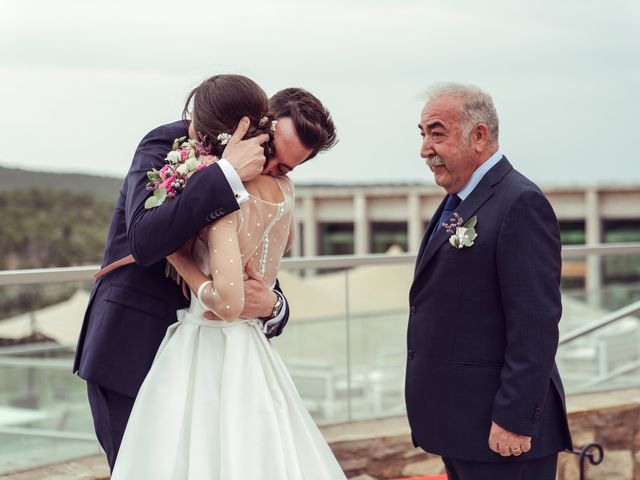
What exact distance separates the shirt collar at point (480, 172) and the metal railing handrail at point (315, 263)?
1.59m

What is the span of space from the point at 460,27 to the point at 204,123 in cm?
6901

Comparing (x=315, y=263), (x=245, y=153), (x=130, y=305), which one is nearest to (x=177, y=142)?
(x=245, y=153)

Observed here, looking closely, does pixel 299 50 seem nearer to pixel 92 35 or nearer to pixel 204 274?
pixel 92 35

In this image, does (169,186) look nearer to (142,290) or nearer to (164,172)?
(164,172)

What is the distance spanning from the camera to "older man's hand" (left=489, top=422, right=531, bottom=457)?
237 cm

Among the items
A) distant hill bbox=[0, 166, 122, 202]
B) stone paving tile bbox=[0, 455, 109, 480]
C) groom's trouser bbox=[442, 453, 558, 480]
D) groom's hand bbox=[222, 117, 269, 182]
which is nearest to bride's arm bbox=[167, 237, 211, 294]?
groom's hand bbox=[222, 117, 269, 182]

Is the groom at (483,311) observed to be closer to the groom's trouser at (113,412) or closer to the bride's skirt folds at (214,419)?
the bride's skirt folds at (214,419)

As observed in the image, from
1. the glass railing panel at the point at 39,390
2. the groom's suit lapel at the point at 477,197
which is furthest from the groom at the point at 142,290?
the glass railing panel at the point at 39,390

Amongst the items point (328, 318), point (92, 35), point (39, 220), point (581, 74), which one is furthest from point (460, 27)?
point (328, 318)

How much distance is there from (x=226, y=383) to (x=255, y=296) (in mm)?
211

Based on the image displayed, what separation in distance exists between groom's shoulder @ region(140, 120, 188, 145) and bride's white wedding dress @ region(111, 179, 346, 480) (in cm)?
26

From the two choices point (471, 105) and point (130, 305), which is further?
point (471, 105)

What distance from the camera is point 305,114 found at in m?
2.25

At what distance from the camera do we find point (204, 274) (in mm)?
2215
